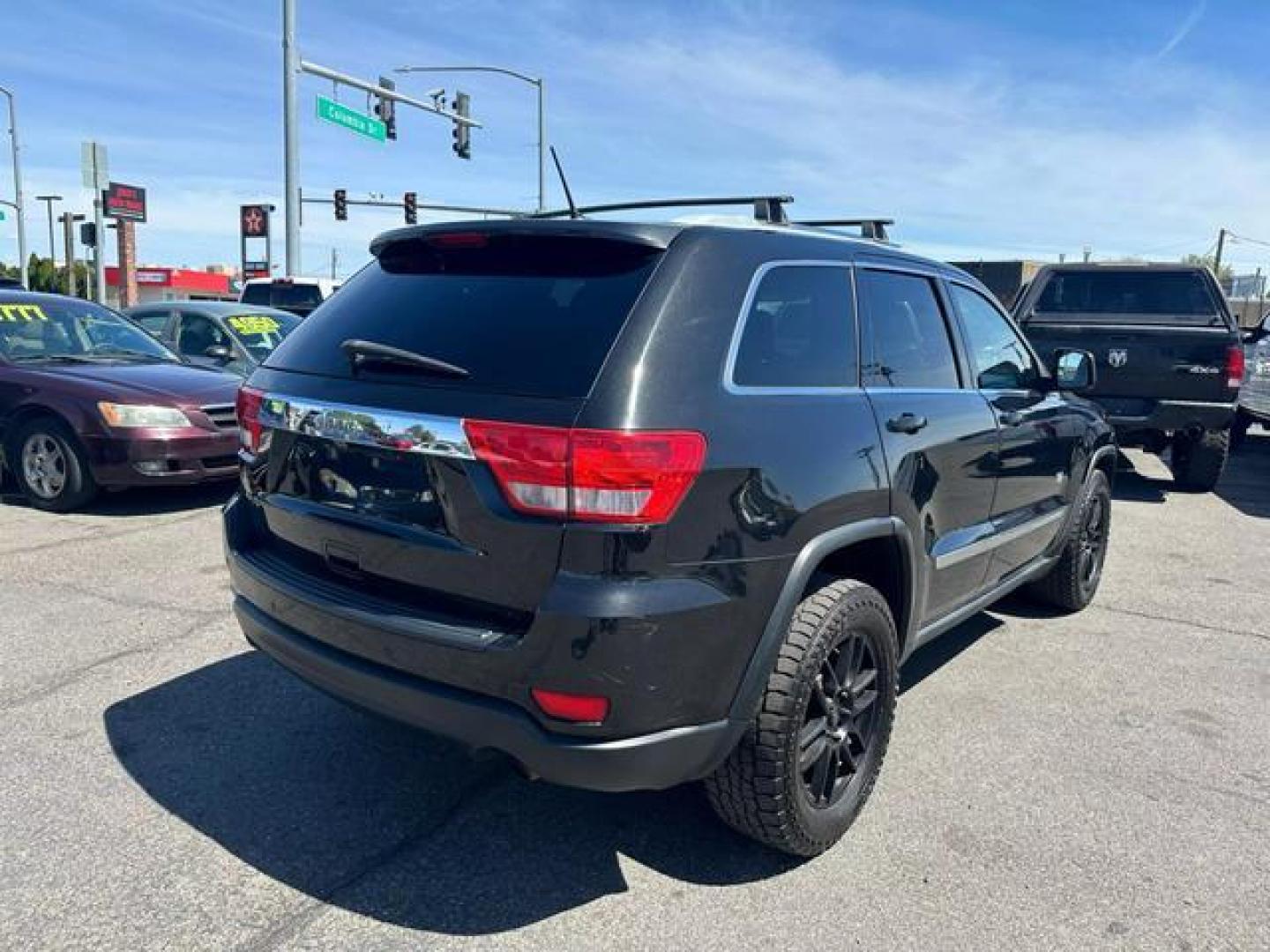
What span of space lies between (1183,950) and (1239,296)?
35916mm

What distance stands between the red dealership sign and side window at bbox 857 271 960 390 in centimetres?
3453

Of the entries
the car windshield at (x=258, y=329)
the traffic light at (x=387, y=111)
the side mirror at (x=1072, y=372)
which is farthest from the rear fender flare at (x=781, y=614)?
the traffic light at (x=387, y=111)

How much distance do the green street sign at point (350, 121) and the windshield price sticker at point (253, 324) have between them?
1048 centimetres

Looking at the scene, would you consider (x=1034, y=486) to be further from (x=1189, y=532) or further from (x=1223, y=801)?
(x=1189, y=532)

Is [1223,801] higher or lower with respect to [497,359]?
lower

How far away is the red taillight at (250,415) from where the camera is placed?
298 cm

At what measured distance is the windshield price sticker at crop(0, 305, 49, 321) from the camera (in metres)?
7.30

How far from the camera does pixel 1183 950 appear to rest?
7.99 ft

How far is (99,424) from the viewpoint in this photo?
6.46m

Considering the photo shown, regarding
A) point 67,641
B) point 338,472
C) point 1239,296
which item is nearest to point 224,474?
point 67,641

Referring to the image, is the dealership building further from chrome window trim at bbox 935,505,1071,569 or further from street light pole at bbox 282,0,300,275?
chrome window trim at bbox 935,505,1071,569

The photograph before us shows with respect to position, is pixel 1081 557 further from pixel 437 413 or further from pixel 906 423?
pixel 437 413

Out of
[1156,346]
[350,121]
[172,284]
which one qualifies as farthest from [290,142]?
[172,284]

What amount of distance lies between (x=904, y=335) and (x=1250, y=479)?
29.6 ft
